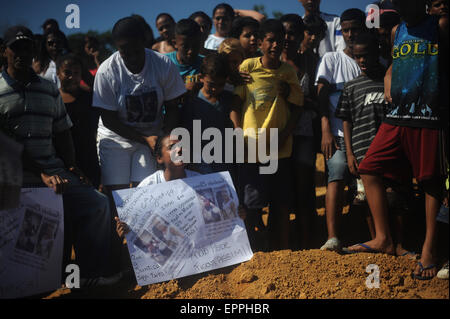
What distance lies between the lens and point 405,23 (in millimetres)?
3066

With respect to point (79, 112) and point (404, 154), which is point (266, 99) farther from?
point (79, 112)

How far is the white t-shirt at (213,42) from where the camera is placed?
5430 millimetres

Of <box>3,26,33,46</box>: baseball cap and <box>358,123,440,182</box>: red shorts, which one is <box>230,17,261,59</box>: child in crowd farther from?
<box>3,26,33,46</box>: baseball cap

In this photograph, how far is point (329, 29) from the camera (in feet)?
17.0

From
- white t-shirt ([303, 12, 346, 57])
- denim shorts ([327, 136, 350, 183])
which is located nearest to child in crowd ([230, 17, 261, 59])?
white t-shirt ([303, 12, 346, 57])

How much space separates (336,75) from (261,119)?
0.91 m

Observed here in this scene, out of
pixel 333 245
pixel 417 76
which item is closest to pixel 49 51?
pixel 333 245

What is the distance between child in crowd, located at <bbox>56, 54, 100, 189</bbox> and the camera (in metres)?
4.21

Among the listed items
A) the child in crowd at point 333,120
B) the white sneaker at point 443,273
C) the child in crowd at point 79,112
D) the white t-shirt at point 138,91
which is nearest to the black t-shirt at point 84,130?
the child in crowd at point 79,112

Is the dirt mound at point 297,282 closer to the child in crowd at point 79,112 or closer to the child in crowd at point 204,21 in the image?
the child in crowd at point 79,112

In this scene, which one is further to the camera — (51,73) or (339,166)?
(51,73)

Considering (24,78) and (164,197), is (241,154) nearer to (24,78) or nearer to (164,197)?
(164,197)

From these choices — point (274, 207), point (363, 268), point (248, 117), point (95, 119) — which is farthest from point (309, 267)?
point (95, 119)

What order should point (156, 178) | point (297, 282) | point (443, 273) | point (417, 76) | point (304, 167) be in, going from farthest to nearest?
point (304, 167), point (156, 178), point (297, 282), point (417, 76), point (443, 273)
